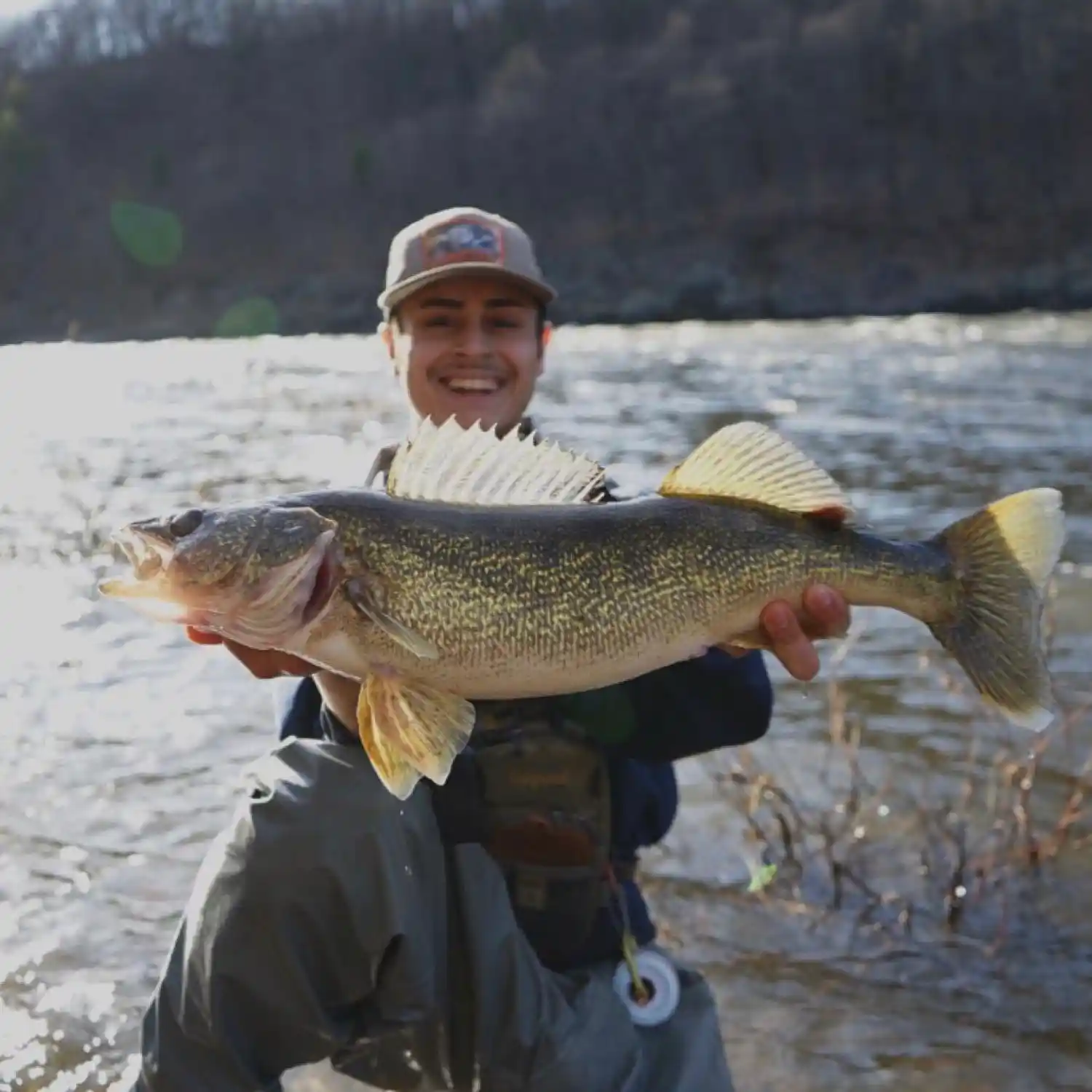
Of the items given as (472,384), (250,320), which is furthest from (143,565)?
(250,320)

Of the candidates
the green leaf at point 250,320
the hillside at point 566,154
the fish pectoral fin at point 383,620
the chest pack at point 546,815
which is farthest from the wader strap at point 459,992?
the green leaf at point 250,320

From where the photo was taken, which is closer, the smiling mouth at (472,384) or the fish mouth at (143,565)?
the fish mouth at (143,565)

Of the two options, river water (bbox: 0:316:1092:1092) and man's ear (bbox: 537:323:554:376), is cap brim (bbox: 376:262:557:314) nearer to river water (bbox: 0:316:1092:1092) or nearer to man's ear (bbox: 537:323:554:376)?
man's ear (bbox: 537:323:554:376)

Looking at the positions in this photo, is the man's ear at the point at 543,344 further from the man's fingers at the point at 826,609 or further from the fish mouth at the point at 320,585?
the fish mouth at the point at 320,585

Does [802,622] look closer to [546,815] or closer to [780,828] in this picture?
[546,815]

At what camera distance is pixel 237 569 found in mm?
2008

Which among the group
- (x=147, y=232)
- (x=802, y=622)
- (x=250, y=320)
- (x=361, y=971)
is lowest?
(x=250, y=320)

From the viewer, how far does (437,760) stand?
2.04 metres

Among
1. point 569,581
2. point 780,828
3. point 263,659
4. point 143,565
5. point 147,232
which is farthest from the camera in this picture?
point 147,232

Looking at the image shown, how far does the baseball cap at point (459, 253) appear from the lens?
3066mm

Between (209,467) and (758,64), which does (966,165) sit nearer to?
(758,64)

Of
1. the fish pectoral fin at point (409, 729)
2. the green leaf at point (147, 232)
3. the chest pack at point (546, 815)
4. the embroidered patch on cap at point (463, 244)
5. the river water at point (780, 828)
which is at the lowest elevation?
the green leaf at point (147, 232)

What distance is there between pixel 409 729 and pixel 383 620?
188 millimetres

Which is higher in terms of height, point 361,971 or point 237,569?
point 237,569
